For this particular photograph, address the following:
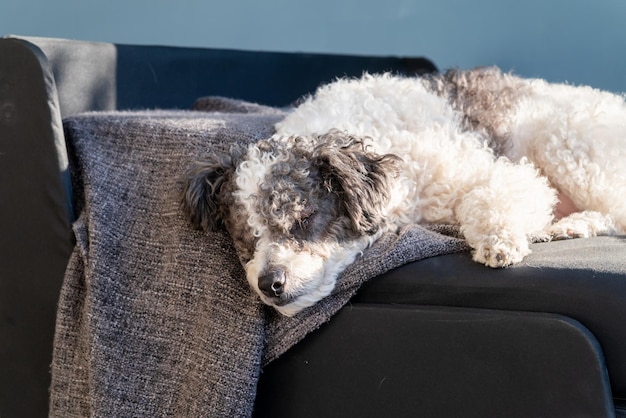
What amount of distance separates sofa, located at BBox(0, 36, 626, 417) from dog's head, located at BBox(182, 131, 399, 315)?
117mm

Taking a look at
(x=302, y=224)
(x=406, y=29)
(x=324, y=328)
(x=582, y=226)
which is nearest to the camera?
(x=324, y=328)

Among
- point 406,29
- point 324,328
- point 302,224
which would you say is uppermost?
point 406,29

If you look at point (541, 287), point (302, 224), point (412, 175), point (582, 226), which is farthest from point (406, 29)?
point (541, 287)

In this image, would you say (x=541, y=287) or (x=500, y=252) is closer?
(x=541, y=287)

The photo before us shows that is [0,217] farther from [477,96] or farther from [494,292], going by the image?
[477,96]

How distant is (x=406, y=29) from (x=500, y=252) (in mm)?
3244

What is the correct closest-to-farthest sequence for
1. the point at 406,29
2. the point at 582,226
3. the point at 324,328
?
the point at 324,328
the point at 582,226
the point at 406,29

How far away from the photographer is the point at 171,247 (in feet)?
7.84

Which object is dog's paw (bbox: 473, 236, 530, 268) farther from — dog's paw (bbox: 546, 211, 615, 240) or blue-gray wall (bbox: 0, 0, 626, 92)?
blue-gray wall (bbox: 0, 0, 626, 92)

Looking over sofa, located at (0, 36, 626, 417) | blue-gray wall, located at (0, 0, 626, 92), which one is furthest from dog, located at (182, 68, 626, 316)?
blue-gray wall, located at (0, 0, 626, 92)

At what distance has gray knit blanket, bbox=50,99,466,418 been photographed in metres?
2.15

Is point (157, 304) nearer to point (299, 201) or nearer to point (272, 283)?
point (272, 283)

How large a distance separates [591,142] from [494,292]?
111 cm

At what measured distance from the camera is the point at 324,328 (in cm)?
213
